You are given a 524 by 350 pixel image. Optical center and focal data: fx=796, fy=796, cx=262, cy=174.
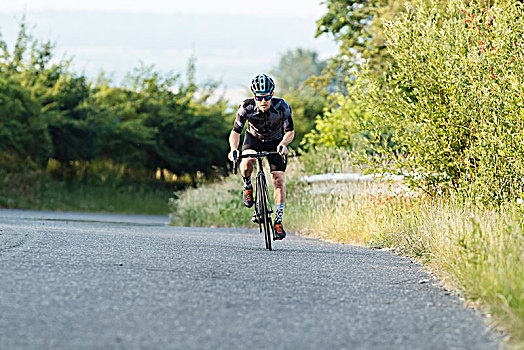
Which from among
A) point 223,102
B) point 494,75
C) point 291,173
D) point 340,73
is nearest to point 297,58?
point 223,102

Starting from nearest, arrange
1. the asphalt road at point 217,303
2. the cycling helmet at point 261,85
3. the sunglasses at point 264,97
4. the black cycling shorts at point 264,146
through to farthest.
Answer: the asphalt road at point 217,303
the cycling helmet at point 261,85
the sunglasses at point 264,97
the black cycling shorts at point 264,146

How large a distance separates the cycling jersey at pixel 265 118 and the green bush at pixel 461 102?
158cm

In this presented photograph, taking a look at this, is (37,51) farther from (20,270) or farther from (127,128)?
(20,270)

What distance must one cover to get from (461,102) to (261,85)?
2.69 m

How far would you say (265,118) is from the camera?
1017 centimetres

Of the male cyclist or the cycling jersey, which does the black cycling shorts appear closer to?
the male cyclist

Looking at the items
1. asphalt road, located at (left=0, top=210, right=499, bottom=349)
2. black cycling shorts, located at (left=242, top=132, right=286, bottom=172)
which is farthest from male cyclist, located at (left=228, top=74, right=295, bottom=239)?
asphalt road, located at (left=0, top=210, right=499, bottom=349)

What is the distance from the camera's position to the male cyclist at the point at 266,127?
388 inches

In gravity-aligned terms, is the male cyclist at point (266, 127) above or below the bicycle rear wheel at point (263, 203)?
above

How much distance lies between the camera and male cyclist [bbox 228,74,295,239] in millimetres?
9852

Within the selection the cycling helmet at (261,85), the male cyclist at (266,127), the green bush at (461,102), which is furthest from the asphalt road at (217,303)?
the cycling helmet at (261,85)

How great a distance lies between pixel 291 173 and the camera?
1864 centimetres

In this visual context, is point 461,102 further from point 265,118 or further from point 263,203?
point 263,203

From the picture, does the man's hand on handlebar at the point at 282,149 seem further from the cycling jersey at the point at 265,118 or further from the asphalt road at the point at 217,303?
the asphalt road at the point at 217,303
